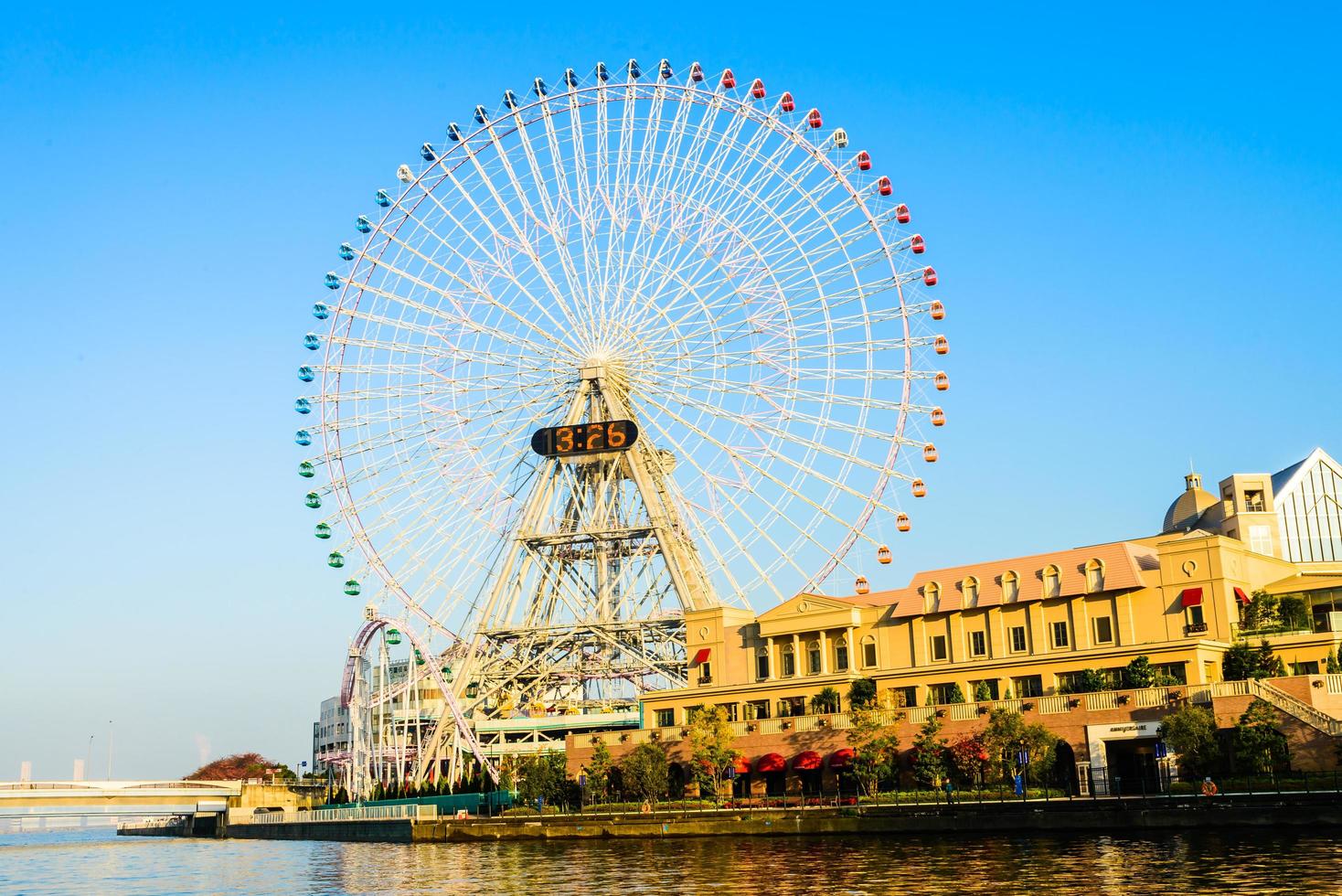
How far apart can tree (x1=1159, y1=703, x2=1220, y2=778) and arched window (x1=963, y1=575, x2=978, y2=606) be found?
16.3 meters

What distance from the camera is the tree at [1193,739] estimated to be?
63562 mm

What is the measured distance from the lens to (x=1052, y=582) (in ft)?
251

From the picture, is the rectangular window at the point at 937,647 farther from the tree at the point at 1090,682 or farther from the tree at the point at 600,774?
the tree at the point at 600,774

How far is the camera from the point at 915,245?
86.4m

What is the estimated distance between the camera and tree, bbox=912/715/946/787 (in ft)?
233

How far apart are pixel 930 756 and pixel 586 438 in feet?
122

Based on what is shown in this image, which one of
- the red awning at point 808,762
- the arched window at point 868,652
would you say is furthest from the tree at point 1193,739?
the arched window at point 868,652

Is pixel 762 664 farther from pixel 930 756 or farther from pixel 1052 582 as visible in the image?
pixel 1052 582

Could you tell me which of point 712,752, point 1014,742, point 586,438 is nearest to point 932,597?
point 1014,742

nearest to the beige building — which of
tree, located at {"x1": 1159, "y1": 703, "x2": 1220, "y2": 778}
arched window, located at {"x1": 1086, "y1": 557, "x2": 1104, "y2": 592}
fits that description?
arched window, located at {"x1": 1086, "y1": 557, "x2": 1104, "y2": 592}

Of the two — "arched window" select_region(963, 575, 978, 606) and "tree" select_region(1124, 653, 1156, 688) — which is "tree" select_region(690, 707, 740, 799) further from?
"tree" select_region(1124, 653, 1156, 688)

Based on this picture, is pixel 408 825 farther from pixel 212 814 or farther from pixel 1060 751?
pixel 212 814

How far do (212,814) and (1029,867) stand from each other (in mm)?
127043

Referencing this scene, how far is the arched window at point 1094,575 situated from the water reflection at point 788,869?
19.5 m
